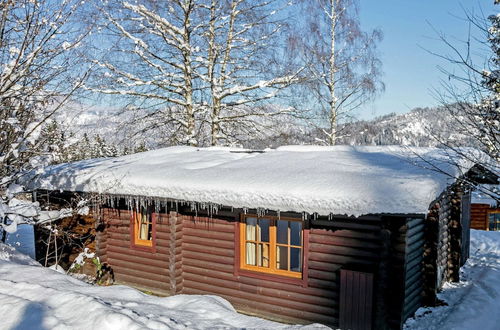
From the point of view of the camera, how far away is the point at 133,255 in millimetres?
9047

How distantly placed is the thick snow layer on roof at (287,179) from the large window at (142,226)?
1.04m

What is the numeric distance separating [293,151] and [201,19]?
701 cm

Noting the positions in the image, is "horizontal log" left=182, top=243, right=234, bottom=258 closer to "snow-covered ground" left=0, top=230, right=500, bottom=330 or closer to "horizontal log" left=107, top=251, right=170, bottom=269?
"horizontal log" left=107, top=251, right=170, bottom=269

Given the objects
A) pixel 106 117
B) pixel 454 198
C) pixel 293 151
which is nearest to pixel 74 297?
pixel 293 151

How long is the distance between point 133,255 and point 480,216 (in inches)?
872

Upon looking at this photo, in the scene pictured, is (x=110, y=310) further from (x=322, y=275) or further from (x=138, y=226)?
(x=138, y=226)

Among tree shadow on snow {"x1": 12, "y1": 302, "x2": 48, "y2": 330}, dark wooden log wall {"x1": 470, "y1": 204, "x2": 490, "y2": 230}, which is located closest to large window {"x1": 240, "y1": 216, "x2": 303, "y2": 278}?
tree shadow on snow {"x1": 12, "y1": 302, "x2": 48, "y2": 330}

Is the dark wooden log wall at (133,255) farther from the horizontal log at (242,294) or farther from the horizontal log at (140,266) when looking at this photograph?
the horizontal log at (242,294)

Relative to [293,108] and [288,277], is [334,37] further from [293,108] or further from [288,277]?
[288,277]

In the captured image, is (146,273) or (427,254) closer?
(427,254)

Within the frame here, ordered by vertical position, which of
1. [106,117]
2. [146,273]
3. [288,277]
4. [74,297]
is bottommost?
[146,273]

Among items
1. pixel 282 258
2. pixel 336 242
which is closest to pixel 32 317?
pixel 336 242

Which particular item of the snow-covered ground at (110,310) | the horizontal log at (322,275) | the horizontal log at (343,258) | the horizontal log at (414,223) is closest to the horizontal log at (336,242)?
the horizontal log at (343,258)

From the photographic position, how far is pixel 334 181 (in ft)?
20.3
